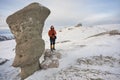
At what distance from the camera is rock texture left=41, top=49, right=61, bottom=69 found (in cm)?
1477

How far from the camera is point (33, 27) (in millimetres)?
15039

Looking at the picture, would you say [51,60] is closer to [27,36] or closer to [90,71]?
[27,36]

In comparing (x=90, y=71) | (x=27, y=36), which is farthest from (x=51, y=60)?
(x=90, y=71)

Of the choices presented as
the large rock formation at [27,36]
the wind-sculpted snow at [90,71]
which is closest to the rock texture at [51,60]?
the large rock formation at [27,36]

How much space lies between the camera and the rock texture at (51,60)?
14.8m

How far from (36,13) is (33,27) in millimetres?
1314

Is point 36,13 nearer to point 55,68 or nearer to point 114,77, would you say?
point 55,68

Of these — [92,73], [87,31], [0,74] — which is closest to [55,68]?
[92,73]

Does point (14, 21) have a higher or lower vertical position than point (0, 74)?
higher

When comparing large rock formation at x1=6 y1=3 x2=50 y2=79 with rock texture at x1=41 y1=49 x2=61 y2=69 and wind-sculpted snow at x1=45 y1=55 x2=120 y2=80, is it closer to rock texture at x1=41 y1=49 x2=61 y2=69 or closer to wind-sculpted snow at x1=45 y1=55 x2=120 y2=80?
rock texture at x1=41 y1=49 x2=61 y2=69

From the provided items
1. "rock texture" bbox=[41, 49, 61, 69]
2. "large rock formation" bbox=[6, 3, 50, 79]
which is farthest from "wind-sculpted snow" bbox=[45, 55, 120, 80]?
"large rock formation" bbox=[6, 3, 50, 79]

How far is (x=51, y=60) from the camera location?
50.6ft

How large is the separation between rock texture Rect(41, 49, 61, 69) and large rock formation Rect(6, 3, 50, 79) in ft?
2.58

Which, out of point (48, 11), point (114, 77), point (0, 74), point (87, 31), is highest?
point (48, 11)
